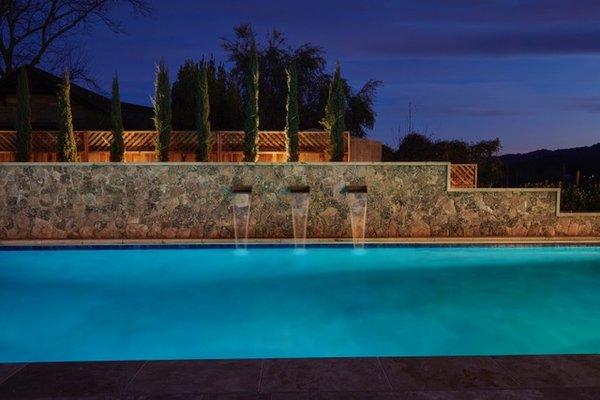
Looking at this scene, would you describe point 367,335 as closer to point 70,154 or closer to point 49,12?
point 70,154

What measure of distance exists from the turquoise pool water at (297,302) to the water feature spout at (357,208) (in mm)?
882

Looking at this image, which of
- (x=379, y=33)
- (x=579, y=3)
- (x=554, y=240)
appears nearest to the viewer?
(x=554, y=240)

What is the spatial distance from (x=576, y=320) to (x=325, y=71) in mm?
25069

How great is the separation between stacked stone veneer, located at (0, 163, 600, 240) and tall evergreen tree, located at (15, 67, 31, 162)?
2.95 metres

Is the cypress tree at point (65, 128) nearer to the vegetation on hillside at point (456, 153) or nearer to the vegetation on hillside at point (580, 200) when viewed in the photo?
the vegetation on hillside at point (456, 153)

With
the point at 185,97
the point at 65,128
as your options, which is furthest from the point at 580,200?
the point at 185,97

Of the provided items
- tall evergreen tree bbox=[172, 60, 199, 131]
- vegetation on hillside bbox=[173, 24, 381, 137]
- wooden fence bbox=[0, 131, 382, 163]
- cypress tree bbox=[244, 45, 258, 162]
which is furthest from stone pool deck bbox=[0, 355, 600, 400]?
vegetation on hillside bbox=[173, 24, 381, 137]

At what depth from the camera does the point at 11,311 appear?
781 centimetres

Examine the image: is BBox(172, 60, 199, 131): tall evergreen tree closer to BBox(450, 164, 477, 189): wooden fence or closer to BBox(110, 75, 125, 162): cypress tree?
BBox(110, 75, 125, 162): cypress tree

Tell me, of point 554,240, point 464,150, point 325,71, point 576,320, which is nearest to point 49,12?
point 325,71

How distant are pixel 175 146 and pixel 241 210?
15.8 ft

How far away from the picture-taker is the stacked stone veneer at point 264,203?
40.2 feet

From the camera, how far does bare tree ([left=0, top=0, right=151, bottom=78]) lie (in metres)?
25.3

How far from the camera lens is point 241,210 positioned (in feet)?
40.5
